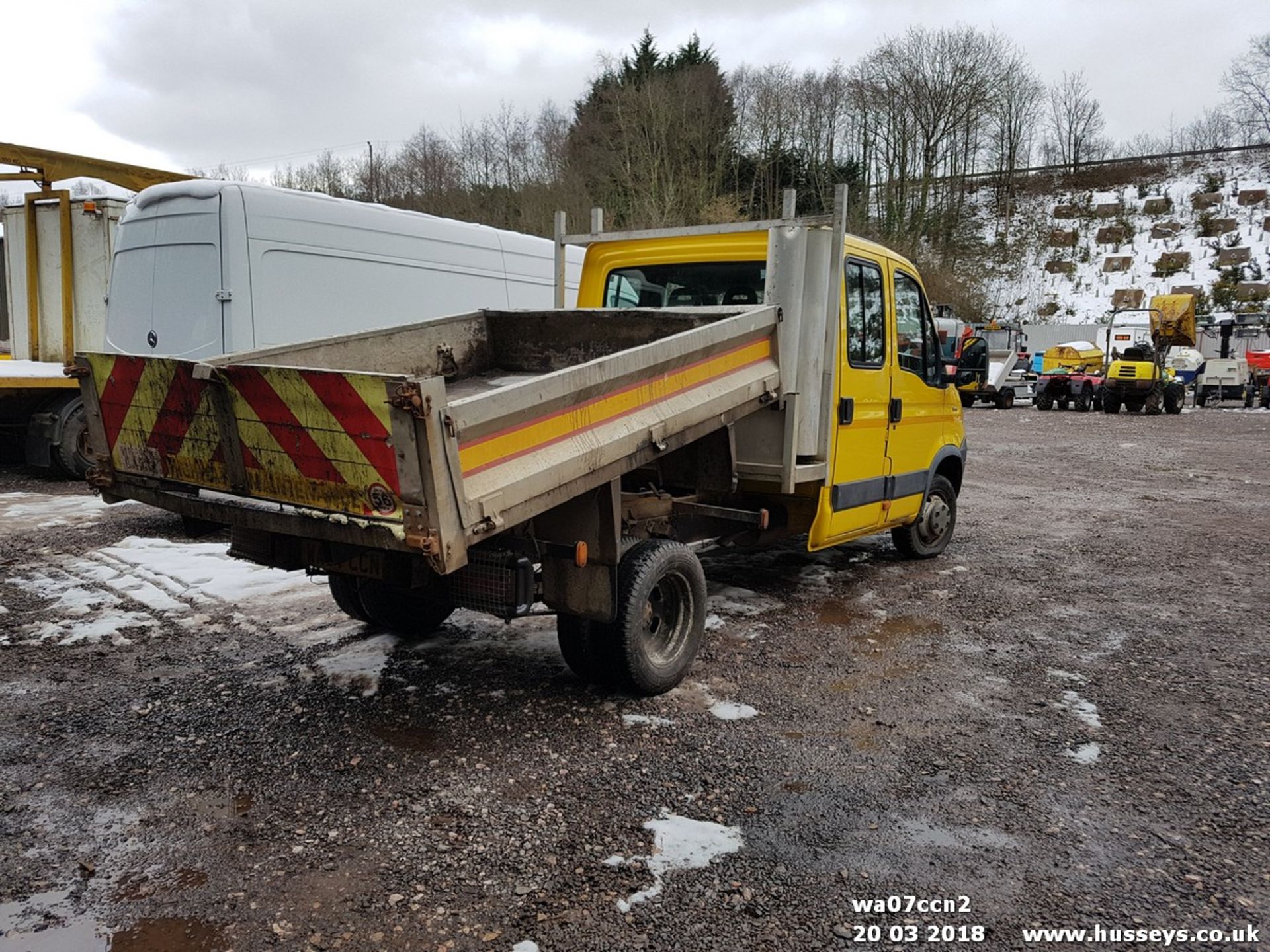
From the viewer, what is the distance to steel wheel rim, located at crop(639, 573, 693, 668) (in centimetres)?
456

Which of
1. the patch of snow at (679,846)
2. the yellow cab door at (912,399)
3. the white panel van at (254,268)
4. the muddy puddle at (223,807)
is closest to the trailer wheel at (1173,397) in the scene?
the yellow cab door at (912,399)

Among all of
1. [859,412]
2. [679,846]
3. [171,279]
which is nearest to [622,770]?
[679,846]

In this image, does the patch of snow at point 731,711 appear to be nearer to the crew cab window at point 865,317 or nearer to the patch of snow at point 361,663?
the patch of snow at point 361,663

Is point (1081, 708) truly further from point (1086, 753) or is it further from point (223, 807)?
point (223, 807)

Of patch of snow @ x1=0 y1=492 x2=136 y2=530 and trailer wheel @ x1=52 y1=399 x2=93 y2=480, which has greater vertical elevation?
trailer wheel @ x1=52 y1=399 x2=93 y2=480

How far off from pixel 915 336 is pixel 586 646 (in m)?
3.70

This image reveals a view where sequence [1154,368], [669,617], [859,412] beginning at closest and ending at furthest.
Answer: [669,617], [859,412], [1154,368]

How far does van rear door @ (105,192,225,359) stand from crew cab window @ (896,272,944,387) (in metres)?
5.35

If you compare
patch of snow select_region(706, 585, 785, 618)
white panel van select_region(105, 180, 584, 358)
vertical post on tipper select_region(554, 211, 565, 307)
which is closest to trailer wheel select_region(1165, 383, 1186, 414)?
white panel van select_region(105, 180, 584, 358)

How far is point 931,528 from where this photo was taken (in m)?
7.42

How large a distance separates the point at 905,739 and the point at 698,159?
30.1m

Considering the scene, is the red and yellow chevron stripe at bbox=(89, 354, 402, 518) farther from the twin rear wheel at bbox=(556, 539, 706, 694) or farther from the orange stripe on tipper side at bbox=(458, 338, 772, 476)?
the twin rear wheel at bbox=(556, 539, 706, 694)

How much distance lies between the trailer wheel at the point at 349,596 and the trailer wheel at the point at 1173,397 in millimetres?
23732

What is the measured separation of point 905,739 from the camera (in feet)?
13.3
